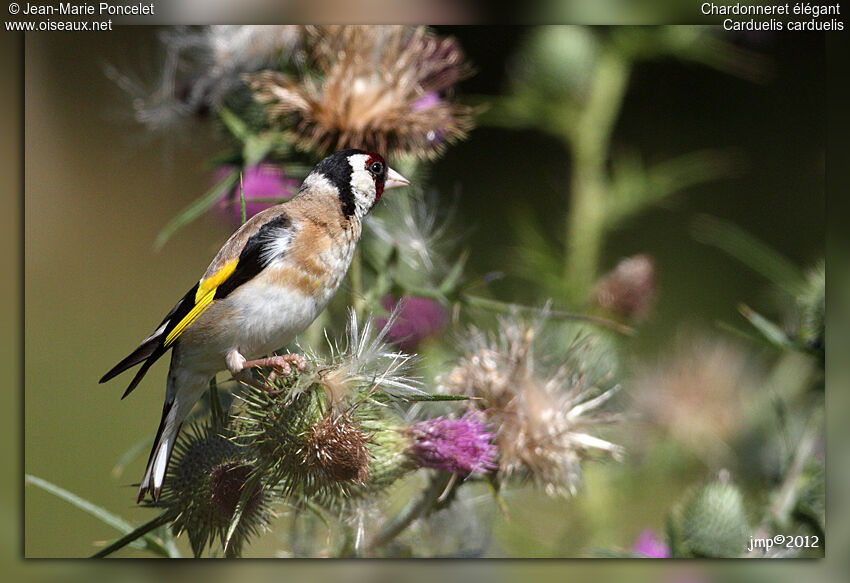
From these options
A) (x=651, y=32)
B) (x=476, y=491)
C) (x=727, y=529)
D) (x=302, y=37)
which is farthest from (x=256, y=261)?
(x=651, y=32)

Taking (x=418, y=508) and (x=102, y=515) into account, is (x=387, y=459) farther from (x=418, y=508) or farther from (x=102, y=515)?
(x=102, y=515)

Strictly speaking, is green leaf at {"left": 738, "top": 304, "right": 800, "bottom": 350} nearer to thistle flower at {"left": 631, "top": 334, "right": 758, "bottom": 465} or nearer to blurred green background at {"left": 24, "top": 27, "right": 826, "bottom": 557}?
blurred green background at {"left": 24, "top": 27, "right": 826, "bottom": 557}

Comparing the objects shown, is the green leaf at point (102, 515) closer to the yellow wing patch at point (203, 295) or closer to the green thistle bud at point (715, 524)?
the yellow wing patch at point (203, 295)

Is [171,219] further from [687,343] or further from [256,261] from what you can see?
[687,343]

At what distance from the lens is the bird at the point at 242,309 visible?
5.76 ft

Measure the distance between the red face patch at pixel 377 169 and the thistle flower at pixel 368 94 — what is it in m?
0.11

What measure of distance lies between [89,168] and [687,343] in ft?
5.81

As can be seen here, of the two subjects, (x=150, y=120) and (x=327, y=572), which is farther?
(x=150, y=120)

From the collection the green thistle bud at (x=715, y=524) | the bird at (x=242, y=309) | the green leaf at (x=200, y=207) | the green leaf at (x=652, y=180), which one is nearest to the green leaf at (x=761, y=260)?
the green leaf at (x=652, y=180)

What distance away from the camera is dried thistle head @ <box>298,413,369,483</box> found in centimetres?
160

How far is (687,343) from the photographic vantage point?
280cm

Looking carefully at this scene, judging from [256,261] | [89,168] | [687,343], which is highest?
[89,168]

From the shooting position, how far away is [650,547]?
7.21 feet
